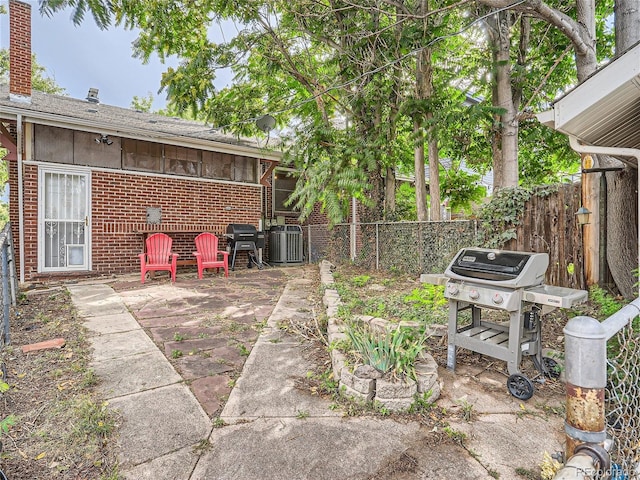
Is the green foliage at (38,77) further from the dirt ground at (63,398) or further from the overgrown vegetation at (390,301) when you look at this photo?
the overgrown vegetation at (390,301)

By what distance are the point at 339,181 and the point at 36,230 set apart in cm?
575

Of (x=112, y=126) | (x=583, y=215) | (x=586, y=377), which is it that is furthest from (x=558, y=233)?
(x=112, y=126)

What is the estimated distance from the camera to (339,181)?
5395 mm

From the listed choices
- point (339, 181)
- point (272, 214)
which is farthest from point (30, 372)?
point (272, 214)

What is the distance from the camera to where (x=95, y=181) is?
686 cm

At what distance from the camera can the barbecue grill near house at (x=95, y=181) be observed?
6156mm

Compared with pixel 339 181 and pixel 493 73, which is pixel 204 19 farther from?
pixel 493 73

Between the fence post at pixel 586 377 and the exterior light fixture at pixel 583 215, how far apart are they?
140 inches

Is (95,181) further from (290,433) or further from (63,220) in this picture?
(290,433)

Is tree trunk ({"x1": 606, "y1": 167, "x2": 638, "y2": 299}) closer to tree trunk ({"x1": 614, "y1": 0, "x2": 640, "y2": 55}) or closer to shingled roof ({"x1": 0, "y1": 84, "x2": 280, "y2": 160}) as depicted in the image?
tree trunk ({"x1": 614, "y1": 0, "x2": 640, "y2": 55})

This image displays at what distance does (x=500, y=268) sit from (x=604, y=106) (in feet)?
4.12

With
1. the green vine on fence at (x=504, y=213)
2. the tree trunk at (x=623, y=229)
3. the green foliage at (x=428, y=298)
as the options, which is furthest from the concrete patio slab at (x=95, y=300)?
the tree trunk at (x=623, y=229)

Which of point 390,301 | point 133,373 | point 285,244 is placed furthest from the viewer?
point 285,244

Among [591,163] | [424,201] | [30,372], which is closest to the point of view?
[30,372]
